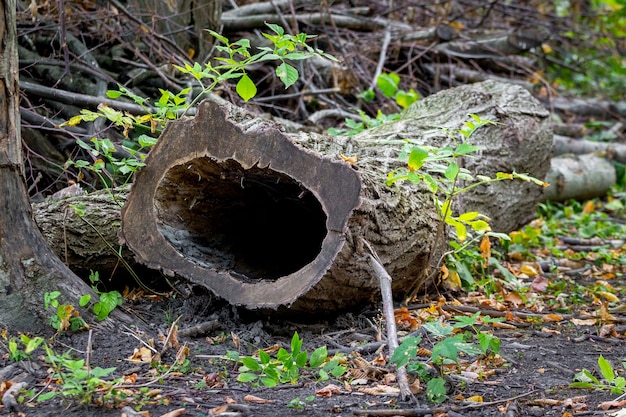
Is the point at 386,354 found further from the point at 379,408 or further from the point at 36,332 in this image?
the point at 36,332

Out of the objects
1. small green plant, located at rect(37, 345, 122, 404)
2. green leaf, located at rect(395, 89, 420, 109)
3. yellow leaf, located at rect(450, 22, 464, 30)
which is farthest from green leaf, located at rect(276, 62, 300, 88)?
yellow leaf, located at rect(450, 22, 464, 30)

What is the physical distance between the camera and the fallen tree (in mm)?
2801

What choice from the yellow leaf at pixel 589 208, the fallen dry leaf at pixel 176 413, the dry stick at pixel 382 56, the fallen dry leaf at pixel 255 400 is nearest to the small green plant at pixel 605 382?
the fallen dry leaf at pixel 255 400

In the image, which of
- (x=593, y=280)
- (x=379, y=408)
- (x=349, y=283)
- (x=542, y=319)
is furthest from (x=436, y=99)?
(x=379, y=408)

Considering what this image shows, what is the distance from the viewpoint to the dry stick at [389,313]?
7.64ft

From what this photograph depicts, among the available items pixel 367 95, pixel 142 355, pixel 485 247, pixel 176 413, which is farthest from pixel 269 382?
pixel 367 95

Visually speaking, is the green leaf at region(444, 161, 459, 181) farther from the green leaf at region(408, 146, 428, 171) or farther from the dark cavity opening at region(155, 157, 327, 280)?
the dark cavity opening at region(155, 157, 327, 280)

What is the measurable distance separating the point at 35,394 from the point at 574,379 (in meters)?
1.85

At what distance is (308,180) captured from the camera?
2791mm

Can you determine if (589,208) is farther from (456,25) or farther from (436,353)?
(436,353)

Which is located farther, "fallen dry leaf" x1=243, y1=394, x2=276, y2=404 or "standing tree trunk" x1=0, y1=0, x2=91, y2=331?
"standing tree trunk" x1=0, y1=0, x2=91, y2=331

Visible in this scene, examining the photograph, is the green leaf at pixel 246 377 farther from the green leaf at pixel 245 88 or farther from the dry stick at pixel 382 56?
the dry stick at pixel 382 56

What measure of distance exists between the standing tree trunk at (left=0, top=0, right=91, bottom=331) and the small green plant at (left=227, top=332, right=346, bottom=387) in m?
0.75

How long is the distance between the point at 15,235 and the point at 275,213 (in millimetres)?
1417
